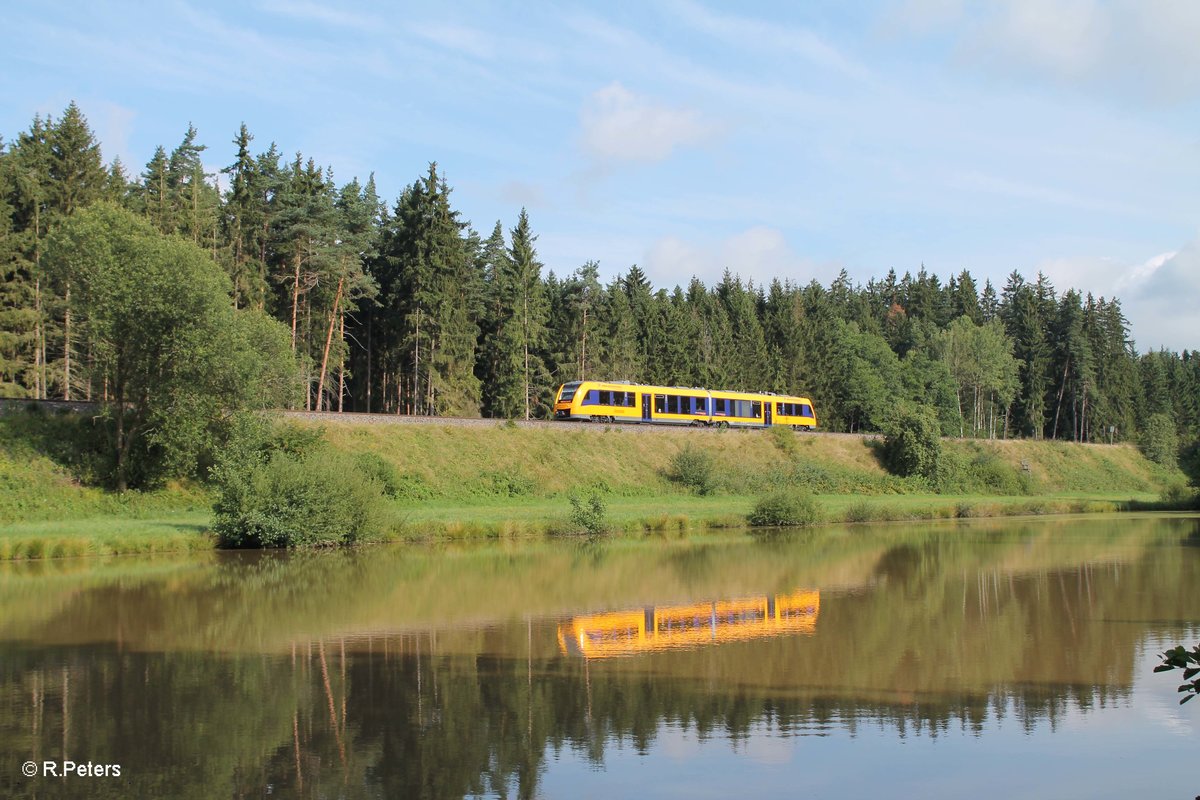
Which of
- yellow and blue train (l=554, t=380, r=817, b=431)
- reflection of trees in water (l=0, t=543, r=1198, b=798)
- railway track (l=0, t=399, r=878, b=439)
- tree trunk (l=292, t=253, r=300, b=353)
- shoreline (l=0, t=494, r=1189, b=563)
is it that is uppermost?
tree trunk (l=292, t=253, r=300, b=353)

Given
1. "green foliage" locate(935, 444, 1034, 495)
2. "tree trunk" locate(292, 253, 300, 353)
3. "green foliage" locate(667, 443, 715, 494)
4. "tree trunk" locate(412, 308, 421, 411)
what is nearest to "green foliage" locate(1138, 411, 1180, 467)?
"green foliage" locate(935, 444, 1034, 495)

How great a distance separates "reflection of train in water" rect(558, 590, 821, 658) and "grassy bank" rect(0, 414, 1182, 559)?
53.6 ft

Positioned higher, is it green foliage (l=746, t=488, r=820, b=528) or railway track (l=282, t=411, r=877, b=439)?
railway track (l=282, t=411, r=877, b=439)

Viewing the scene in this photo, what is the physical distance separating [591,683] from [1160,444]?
282 feet

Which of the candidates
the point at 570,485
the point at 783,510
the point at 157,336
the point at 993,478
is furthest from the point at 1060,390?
the point at 157,336

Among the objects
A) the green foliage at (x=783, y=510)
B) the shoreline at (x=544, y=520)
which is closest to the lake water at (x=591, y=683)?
the shoreline at (x=544, y=520)

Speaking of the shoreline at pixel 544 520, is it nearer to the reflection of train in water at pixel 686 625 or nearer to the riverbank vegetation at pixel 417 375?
the riverbank vegetation at pixel 417 375

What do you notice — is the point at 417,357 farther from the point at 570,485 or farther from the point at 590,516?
the point at 590,516

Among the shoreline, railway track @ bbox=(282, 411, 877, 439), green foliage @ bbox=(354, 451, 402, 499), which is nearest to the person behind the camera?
the shoreline

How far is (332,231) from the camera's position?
58.8 m

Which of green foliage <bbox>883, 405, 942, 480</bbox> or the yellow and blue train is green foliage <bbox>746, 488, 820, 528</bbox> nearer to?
→ the yellow and blue train

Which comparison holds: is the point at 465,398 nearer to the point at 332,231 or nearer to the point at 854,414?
the point at 332,231

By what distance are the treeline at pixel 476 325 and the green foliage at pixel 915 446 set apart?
314cm

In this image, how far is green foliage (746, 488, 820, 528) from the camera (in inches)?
1750
